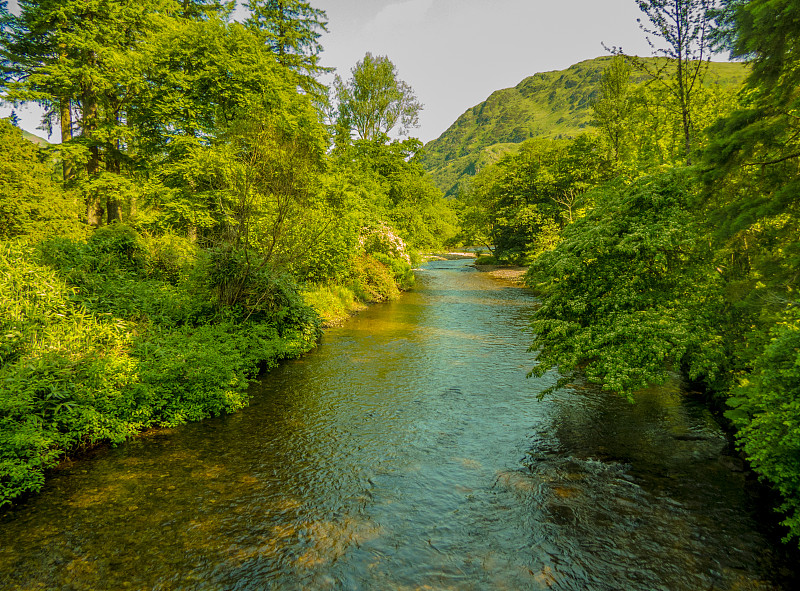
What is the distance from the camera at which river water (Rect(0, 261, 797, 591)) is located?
20.3 ft

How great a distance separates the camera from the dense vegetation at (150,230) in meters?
9.43

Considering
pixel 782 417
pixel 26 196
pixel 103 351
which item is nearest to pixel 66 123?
pixel 26 196

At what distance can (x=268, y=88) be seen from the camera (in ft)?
74.6

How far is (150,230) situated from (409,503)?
20.4m

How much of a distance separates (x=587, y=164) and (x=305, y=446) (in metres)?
52.6

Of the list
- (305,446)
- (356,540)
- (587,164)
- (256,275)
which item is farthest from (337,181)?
(587,164)

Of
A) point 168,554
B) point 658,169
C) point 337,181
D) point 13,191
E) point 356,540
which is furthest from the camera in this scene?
point 337,181

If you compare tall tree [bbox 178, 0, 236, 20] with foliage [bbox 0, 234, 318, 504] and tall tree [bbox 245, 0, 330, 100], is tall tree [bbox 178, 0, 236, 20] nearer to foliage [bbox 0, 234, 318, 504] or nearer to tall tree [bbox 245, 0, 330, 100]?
tall tree [bbox 245, 0, 330, 100]

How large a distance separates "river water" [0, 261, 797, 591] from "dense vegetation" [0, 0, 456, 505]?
148 centimetres

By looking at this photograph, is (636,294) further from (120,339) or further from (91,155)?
(91,155)

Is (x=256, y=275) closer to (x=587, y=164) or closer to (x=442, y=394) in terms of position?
(x=442, y=394)

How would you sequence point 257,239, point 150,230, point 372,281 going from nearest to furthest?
point 257,239
point 150,230
point 372,281

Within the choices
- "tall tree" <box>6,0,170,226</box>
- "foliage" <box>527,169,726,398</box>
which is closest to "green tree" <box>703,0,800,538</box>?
"foliage" <box>527,169,726,398</box>

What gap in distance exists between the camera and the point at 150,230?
21.4 m
